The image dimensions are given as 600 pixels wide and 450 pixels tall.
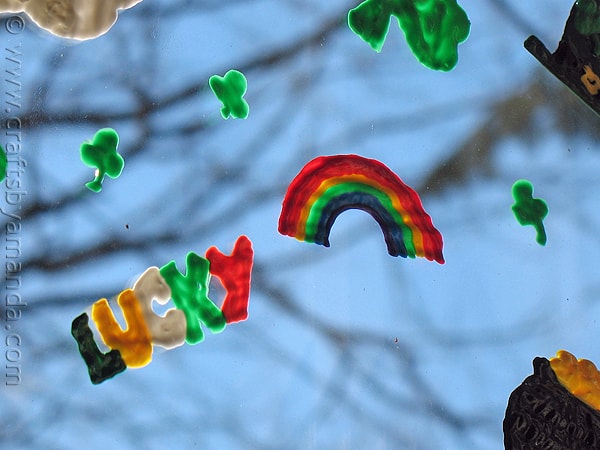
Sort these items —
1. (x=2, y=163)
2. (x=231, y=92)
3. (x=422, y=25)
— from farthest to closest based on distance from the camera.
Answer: (x=422, y=25) → (x=231, y=92) → (x=2, y=163)

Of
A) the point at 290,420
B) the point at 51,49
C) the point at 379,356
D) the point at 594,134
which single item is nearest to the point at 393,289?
the point at 379,356

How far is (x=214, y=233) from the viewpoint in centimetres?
164

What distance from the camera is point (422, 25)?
5.90 ft

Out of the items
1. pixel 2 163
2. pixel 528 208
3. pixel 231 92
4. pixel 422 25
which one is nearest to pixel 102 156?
pixel 2 163

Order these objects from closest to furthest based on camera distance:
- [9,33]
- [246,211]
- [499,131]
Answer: [9,33], [246,211], [499,131]

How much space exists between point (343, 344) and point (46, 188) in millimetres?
675

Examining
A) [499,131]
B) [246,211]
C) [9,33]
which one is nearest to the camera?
[9,33]

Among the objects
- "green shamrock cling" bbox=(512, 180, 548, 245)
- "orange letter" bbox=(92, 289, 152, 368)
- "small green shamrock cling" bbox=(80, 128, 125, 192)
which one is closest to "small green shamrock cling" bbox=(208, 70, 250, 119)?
"small green shamrock cling" bbox=(80, 128, 125, 192)

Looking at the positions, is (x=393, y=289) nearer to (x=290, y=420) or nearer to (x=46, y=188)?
(x=290, y=420)

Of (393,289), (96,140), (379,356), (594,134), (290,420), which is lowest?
(290,420)

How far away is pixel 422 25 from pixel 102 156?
2.49 feet

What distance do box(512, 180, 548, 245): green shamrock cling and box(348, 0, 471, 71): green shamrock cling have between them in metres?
0.32

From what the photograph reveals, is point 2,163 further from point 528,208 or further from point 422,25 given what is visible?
point 528,208

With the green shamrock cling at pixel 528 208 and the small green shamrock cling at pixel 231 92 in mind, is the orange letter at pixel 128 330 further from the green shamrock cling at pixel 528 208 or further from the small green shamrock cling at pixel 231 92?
the green shamrock cling at pixel 528 208
